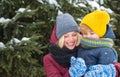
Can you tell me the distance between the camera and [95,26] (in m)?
3.54

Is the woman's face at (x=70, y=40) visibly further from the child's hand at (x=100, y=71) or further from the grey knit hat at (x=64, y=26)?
the child's hand at (x=100, y=71)

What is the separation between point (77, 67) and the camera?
3.52 metres

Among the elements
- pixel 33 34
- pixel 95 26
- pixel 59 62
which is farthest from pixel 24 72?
pixel 95 26

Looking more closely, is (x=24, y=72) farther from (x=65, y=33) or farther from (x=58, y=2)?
(x=65, y=33)

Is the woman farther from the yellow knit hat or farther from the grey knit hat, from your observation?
the yellow knit hat

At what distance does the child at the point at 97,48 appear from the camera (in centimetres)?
348

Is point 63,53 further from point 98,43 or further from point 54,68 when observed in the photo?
point 98,43

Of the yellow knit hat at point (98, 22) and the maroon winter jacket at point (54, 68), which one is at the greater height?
the yellow knit hat at point (98, 22)

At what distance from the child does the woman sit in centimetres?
12

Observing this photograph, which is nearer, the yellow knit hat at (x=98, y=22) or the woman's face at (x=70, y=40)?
the yellow knit hat at (x=98, y=22)

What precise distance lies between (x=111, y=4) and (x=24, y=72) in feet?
8.94

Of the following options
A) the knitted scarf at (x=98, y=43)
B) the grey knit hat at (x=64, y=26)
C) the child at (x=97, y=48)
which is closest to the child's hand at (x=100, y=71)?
the child at (x=97, y=48)

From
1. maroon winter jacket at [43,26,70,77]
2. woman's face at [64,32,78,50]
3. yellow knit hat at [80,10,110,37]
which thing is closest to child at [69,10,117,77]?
yellow knit hat at [80,10,110,37]

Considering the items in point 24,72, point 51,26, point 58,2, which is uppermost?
point 58,2
